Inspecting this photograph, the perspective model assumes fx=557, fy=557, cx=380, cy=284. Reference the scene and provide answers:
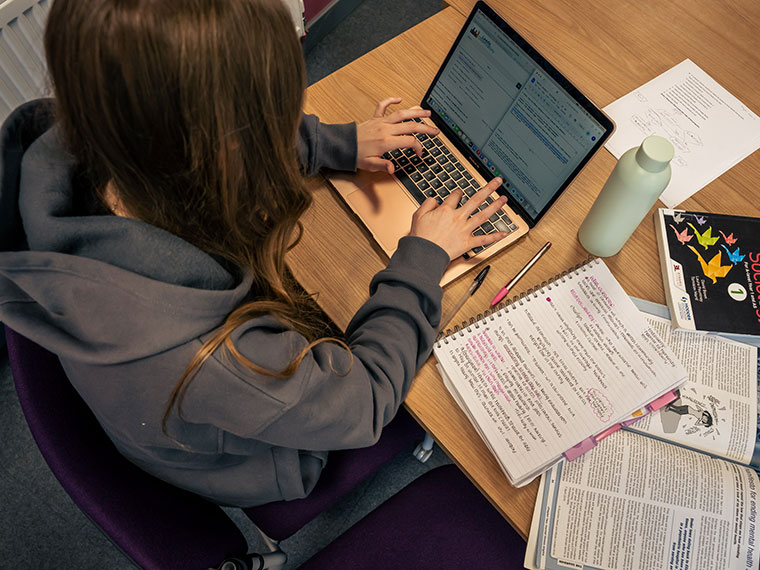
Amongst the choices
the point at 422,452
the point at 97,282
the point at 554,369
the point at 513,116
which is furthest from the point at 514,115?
the point at 422,452

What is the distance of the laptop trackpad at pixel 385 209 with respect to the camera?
906mm

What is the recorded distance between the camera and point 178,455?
71 centimetres

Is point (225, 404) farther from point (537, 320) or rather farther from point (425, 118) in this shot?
point (425, 118)

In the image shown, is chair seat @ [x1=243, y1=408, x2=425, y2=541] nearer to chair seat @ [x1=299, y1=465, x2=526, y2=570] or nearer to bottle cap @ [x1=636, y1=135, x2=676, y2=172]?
chair seat @ [x1=299, y1=465, x2=526, y2=570]

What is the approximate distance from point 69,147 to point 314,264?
382 millimetres

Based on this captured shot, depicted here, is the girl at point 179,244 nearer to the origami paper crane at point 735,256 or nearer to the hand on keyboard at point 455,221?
the hand on keyboard at point 455,221

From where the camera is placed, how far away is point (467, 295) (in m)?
0.86

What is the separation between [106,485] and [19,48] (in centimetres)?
112

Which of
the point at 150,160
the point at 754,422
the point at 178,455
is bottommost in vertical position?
the point at 754,422

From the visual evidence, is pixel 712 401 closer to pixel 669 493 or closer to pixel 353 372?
pixel 669 493

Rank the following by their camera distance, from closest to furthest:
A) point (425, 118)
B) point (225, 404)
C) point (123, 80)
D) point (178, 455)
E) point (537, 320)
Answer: point (123, 80) → point (225, 404) → point (178, 455) → point (537, 320) → point (425, 118)

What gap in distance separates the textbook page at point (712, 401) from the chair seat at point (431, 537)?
1.05 ft

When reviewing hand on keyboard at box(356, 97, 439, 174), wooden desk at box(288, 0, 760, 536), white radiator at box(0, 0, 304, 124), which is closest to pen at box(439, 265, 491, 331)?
wooden desk at box(288, 0, 760, 536)

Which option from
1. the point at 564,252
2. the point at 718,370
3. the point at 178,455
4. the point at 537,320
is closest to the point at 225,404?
the point at 178,455
